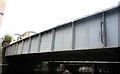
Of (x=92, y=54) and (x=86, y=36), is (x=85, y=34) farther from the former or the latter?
(x=92, y=54)

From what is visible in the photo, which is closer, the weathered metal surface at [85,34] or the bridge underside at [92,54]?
the weathered metal surface at [85,34]

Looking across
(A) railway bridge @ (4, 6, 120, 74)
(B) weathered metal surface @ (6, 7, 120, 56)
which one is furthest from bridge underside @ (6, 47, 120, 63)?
(B) weathered metal surface @ (6, 7, 120, 56)

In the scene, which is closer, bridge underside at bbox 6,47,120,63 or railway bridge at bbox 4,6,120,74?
railway bridge at bbox 4,6,120,74

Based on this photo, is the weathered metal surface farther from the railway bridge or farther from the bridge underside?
the bridge underside

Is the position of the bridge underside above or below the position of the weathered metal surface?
below

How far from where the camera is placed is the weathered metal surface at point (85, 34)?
7379 millimetres

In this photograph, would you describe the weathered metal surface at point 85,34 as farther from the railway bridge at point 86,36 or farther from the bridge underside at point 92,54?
the bridge underside at point 92,54

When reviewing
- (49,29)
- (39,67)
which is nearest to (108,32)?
(49,29)

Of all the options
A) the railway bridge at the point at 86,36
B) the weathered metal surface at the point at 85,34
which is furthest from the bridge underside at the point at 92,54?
the weathered metal surface at the point at 85,34

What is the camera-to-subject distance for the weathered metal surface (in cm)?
738

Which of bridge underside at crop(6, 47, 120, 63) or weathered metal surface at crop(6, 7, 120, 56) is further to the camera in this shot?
bridge underside at crop(6, 47, 120, 63)

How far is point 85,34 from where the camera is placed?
8664 mm

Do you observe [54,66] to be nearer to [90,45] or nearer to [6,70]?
[6,70]

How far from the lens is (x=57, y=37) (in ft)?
35.4
